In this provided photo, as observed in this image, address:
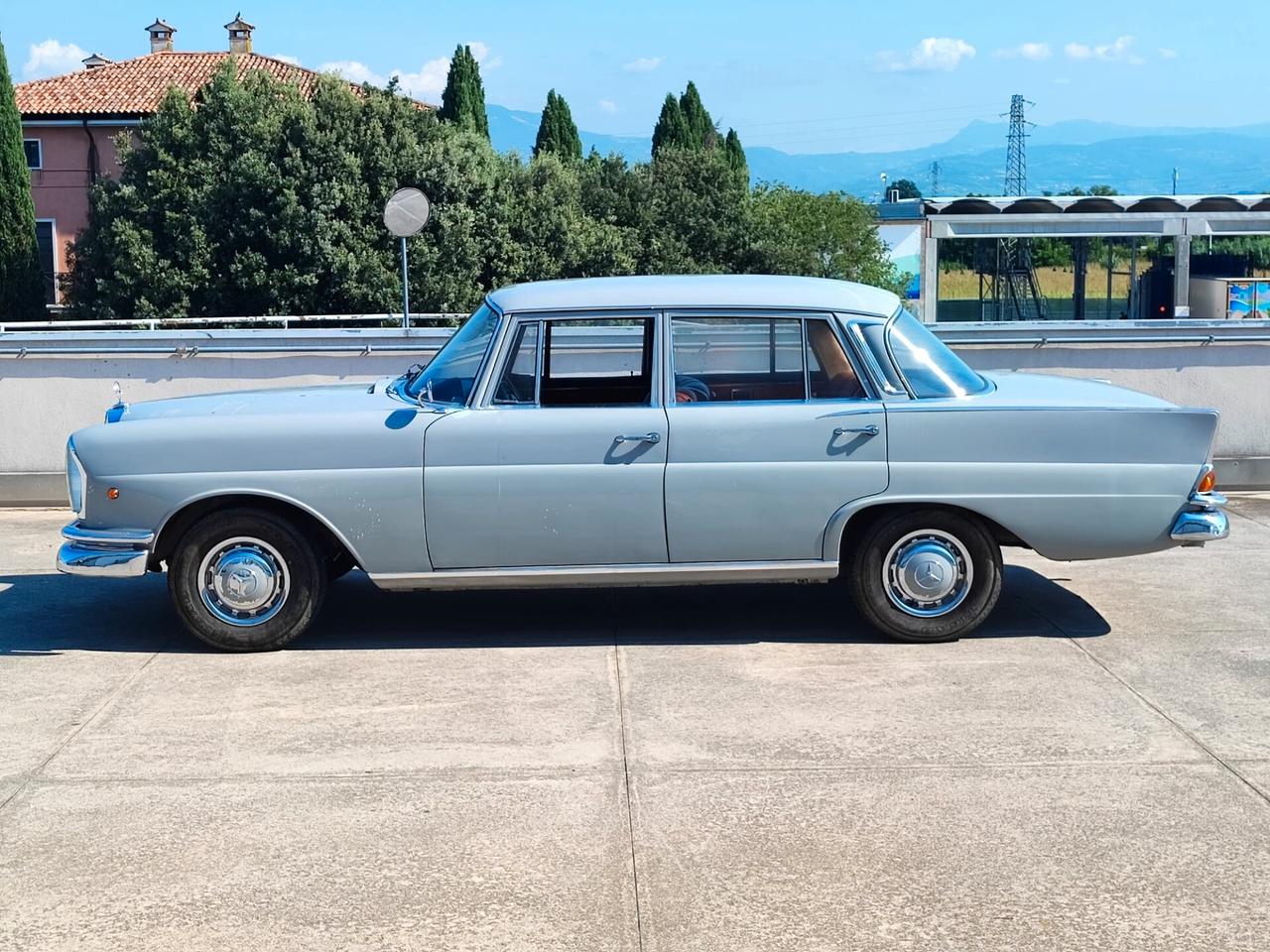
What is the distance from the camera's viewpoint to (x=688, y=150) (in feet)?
149

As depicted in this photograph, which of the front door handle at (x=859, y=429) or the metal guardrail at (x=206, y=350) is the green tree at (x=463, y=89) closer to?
the metal guardrail at (x=206, y=350)

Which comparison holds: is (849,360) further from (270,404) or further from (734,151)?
(734,151)

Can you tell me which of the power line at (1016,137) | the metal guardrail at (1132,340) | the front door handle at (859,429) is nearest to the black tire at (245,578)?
the front door handle at (859,429)

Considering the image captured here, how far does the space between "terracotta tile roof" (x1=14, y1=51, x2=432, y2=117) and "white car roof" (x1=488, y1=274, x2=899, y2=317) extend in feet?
133

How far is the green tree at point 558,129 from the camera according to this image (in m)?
51.2

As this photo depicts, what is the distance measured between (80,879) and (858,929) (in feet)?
7.49

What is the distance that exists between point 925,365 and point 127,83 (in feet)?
159

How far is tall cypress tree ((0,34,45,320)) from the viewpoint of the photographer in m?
33.6

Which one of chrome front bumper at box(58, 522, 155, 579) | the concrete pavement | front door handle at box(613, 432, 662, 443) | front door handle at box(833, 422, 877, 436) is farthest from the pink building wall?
front door handle at box(833, 422, 877, 436)

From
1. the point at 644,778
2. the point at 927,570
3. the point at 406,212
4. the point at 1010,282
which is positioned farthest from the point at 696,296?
the point at 1010,282

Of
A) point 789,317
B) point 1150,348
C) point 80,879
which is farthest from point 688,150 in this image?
point 80,879

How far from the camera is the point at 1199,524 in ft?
22.9

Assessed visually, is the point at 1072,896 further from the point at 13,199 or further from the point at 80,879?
the point at 13,199

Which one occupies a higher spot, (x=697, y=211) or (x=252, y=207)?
(x=697, y=211)
